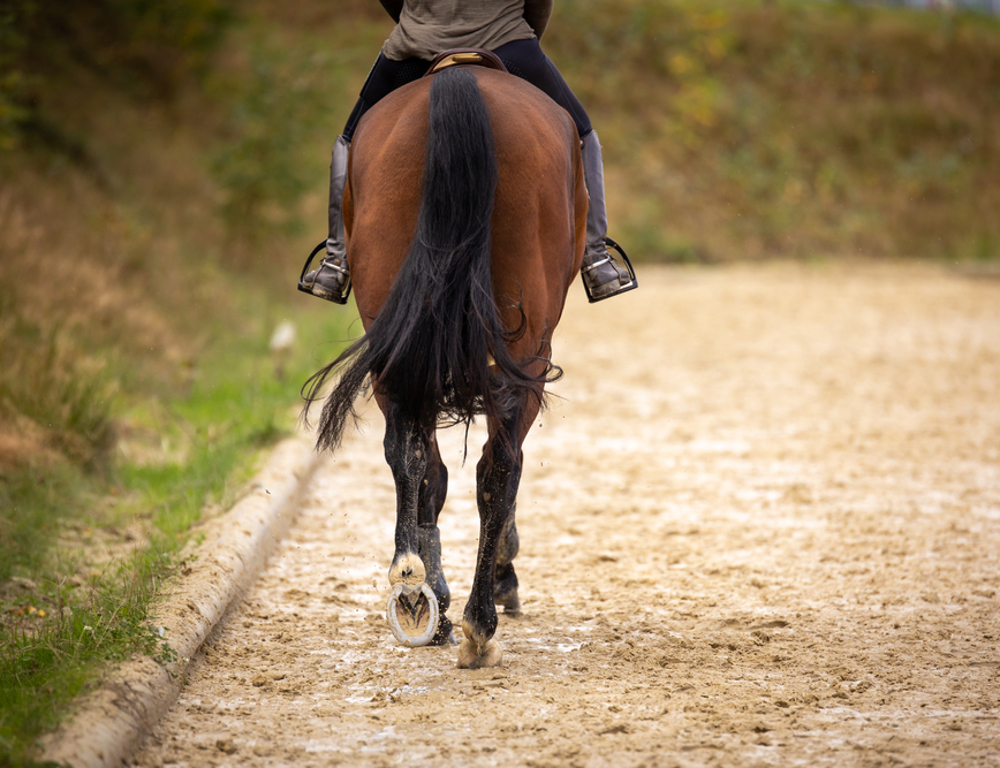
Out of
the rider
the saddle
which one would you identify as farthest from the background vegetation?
the saddle

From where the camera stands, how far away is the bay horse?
3.49m

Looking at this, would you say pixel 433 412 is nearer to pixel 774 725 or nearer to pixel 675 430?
pixel 774 725

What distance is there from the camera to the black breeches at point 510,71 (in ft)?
13.9

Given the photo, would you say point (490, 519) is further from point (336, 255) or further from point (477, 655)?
point (336, 255)

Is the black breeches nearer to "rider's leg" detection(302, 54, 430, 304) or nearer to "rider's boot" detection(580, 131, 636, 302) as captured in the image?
"rider's leg" detection(302, 54, 430, 304)

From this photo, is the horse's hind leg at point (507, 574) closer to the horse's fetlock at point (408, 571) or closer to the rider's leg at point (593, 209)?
the horse's fetlock at point (408, 571)

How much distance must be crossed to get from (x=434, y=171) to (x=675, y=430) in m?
5.51

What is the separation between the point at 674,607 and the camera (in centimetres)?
455

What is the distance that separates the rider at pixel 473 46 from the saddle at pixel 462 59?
5.5 inches

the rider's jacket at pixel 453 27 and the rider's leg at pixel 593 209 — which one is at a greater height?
the rider's jacket at pixel 453 27

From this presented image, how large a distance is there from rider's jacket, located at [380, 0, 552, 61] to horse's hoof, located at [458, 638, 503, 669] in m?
2.37

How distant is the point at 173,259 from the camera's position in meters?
12.2

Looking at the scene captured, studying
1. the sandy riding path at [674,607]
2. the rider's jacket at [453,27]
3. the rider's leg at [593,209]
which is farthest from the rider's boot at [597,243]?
the sandy riding path at [674,607]

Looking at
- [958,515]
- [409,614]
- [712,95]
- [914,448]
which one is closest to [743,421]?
[914,448]
